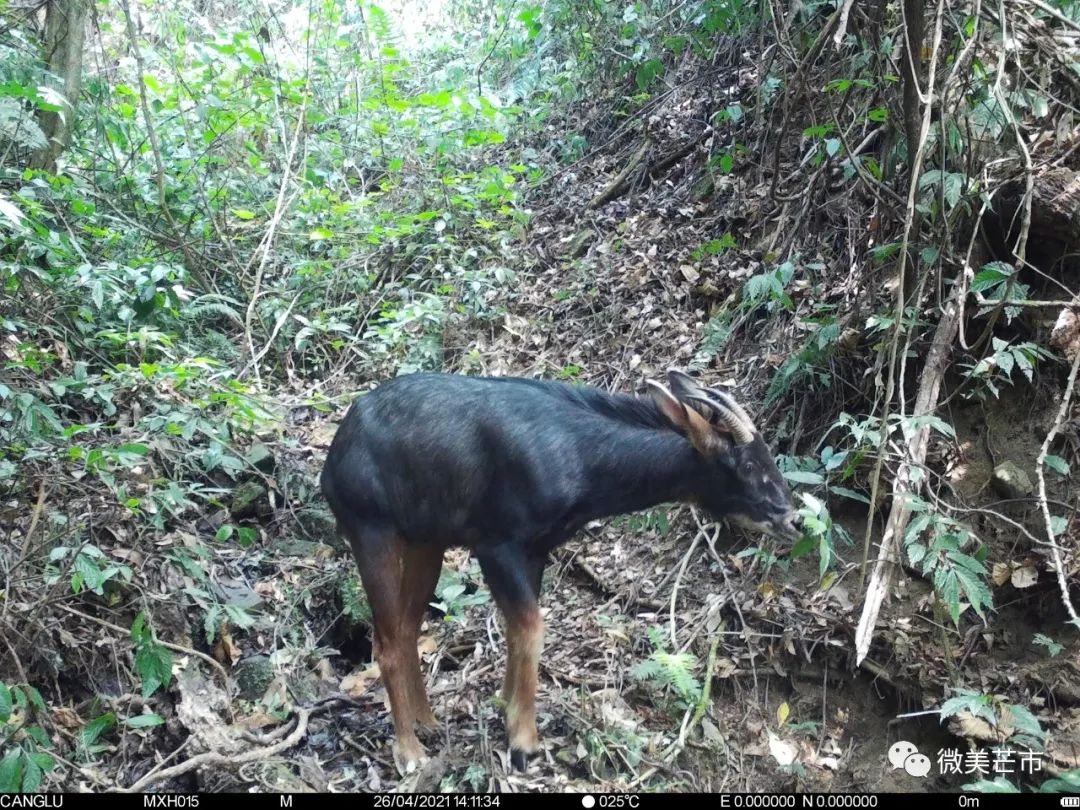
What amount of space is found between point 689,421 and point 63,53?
823 centimetres

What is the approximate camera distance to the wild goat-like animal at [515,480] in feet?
17.4

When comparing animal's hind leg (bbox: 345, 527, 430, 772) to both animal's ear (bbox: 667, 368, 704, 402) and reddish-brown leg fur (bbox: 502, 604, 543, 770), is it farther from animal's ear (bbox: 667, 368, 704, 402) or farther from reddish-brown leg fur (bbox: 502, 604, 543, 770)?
animal's ear (bbox: 667, 368, 704, 402)

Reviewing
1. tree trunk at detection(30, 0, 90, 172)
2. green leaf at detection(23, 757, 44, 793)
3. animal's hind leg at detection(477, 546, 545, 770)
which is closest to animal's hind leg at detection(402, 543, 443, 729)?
animal's hind leg at detection(477, 546, 545, 770)

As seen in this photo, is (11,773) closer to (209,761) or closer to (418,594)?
(209,761)

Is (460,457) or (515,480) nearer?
(515,480)

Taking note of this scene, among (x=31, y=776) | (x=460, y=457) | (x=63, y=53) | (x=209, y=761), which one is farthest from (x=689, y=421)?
(x=63, y=53)

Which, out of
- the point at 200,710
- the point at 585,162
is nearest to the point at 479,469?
the point at 200,710

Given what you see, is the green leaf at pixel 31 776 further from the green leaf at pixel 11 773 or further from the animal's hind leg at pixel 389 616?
the animal's hind leg at pixel 389 616

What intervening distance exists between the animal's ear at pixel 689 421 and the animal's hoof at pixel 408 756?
2.50 meters

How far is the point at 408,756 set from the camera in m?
5.51

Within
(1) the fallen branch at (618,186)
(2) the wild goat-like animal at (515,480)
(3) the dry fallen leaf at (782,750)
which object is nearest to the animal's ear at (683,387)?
(2) the wild goat-like animal at (515,480)

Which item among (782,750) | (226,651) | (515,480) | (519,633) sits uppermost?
(515,480)

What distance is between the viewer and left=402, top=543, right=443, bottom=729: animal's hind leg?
19.1 feet

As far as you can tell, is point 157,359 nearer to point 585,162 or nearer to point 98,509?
point 98,509
